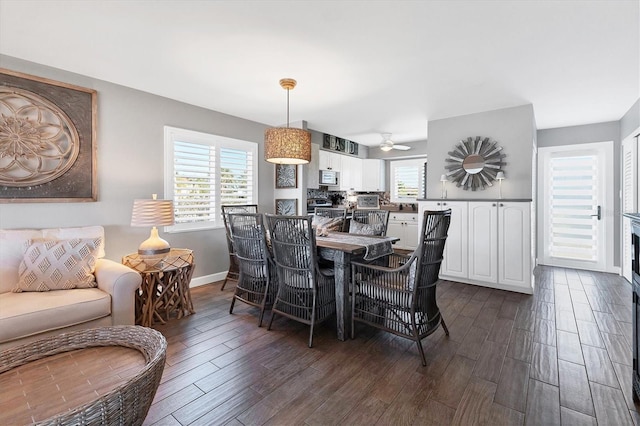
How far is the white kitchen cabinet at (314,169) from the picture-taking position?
5196mm

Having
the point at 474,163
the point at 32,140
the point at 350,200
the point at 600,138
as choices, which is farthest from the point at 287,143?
the point at 600,138

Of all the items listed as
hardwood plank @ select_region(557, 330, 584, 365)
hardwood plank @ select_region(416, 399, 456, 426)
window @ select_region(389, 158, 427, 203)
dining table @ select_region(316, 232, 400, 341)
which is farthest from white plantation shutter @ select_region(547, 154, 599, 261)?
hardwood plank @ select_region(416, 399, 456, 426)

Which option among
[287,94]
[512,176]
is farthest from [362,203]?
[287,94]

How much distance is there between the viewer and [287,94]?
3.57m

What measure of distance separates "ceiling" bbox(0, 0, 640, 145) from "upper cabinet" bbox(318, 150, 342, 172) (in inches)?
76.6

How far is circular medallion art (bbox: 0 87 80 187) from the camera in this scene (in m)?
2.63

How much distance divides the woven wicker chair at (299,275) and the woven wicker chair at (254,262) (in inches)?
7.3

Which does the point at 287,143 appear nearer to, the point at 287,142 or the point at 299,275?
the point at 287,142

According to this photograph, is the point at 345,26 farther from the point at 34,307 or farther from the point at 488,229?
the point at 488,229

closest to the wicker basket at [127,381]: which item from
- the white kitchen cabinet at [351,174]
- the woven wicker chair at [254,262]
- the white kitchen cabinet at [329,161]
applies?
the woven wicker chair at [254,262]

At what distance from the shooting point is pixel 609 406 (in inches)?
67.9

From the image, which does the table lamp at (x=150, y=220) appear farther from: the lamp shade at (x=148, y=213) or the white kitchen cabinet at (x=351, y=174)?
the white kitchen cabinet at (x=351, y=174)

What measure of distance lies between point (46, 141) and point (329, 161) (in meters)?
4.32

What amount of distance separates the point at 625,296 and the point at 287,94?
478 cm
